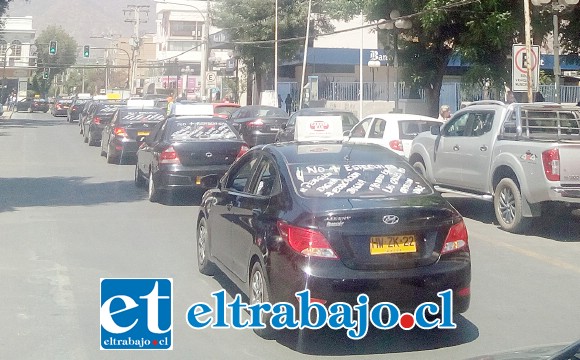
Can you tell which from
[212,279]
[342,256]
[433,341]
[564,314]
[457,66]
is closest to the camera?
[342,256]

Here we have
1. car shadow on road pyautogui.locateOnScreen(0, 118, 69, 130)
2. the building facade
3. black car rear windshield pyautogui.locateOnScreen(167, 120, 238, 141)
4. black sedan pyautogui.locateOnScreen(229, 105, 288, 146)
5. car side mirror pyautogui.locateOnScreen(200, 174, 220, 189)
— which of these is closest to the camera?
car side mirror pyautogui.locateOnScreen(200, 174, 220, 189)

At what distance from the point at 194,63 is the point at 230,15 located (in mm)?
58438

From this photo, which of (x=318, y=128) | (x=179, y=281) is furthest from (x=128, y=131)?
(x=179, y=281)

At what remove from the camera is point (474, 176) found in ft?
49.5

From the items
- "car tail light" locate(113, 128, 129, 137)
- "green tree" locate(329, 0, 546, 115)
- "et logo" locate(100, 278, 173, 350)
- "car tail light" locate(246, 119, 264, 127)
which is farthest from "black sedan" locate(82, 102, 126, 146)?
"et logo" locate(100, 278, 173, 350)

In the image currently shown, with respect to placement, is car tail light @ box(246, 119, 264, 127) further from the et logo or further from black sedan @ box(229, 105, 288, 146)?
the et logo

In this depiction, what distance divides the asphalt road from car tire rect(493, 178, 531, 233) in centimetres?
20

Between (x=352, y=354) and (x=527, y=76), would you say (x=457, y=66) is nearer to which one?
(x=527, y=76)

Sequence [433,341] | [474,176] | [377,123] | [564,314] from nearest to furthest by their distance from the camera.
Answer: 1. [433,341]
2. [564,314]
3. [474,176]
4. [377,123]

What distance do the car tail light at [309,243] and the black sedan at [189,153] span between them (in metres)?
8.92

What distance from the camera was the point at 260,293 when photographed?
7.68 metres

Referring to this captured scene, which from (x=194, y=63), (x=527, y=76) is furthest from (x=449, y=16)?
(x=194, y=63)

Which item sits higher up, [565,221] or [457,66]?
[457,66]

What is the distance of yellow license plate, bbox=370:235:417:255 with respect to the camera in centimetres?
722
